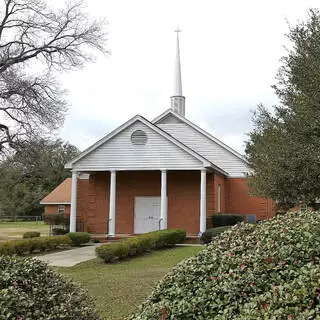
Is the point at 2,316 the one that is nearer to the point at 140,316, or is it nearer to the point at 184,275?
the point at 140,316

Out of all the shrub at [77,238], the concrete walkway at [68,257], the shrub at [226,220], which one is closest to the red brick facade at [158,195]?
the shrub at [226,220]

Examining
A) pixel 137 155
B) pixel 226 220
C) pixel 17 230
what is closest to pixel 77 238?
pixel 137 155

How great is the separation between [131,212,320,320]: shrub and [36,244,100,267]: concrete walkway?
10.1 meters

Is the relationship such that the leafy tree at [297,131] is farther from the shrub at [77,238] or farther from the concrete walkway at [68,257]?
the shrub at [77,238]

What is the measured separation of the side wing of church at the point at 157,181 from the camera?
23.1 meters

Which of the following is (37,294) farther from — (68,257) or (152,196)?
(152,196)

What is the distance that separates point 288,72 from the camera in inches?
543

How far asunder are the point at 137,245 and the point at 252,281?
488 inches

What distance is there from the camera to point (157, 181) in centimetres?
2561

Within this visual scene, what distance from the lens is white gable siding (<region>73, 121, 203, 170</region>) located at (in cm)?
2297

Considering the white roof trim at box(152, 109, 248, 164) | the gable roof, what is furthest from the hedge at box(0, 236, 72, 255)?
the gable roof

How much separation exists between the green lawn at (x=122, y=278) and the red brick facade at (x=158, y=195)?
23.5 feet

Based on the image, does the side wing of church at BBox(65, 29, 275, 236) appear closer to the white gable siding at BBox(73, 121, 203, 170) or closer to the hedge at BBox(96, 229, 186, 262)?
the white gable siding at BBox(73, 121, 203, 170)

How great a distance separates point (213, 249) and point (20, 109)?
807 inches
